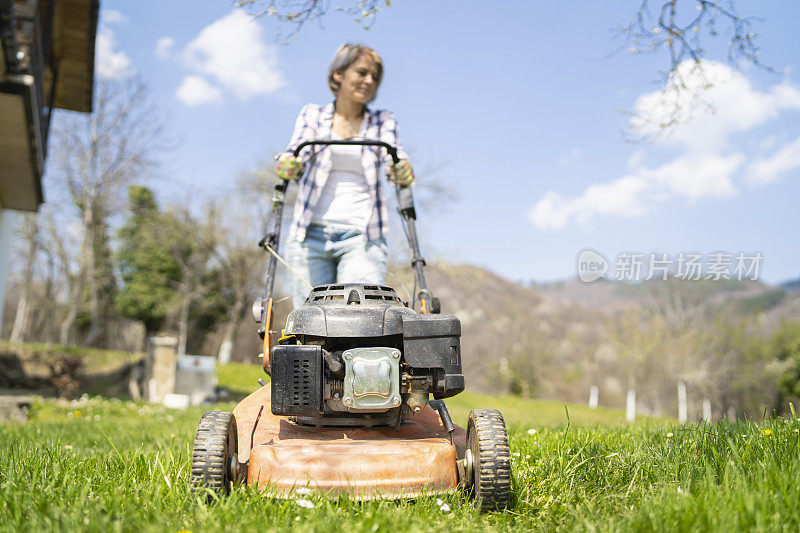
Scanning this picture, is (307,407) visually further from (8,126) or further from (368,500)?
(8,126)

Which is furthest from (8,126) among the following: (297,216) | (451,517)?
(451,517)

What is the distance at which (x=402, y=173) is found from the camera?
130 inches

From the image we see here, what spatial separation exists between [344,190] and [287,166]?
37 cm

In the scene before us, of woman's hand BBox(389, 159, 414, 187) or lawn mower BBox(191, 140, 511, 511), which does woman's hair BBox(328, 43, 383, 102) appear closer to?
woman's hand BBox(389, 159, 414, 187)

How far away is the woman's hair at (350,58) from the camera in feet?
11.2

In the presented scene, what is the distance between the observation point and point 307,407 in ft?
7.59

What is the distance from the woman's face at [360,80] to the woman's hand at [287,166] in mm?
531

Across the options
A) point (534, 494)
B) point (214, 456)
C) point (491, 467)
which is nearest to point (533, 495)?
point (534, 494)

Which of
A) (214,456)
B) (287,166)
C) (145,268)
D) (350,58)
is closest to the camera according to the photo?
(214,456)

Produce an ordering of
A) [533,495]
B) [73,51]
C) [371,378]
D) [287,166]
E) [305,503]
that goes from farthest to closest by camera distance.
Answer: [73,51], [287,166], [533,495], [371,378], [305,503]

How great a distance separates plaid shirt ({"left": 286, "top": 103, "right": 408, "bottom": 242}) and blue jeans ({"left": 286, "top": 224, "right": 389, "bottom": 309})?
0.06 m

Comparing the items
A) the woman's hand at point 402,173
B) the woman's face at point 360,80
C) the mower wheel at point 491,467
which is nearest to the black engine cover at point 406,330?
the mower wheel at point 491,467

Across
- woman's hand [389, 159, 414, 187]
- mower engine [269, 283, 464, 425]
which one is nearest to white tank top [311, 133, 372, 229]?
woman's hand [389, 159, 414, 187]

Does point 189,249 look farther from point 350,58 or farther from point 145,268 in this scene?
point 350,58
